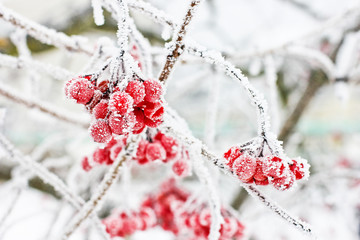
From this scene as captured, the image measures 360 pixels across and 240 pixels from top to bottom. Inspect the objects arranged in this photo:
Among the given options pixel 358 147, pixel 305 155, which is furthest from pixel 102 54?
pixel 358 147

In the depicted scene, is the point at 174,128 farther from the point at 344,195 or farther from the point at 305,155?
the point at 305,155

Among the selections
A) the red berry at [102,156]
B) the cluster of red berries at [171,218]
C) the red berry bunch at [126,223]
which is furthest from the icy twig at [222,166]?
the red berry bunch at [126,223]

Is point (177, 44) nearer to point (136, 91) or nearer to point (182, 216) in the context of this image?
point (136, 91)

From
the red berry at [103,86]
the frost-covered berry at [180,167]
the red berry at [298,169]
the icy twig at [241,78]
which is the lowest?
the red berry at [103,86]

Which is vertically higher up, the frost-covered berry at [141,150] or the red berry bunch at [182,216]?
the red berry bunch at [182,216]

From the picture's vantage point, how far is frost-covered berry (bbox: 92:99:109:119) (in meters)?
0.49

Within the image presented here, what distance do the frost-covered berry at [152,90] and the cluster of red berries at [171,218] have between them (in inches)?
18.1

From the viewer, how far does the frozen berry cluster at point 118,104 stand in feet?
1.50

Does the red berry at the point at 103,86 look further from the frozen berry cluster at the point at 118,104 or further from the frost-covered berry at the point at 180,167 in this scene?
the frost-covered berry at the point at 180,167

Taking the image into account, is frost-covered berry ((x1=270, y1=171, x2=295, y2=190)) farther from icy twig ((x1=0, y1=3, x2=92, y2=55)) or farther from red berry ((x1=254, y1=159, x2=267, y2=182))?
icy twig ((x1=0, y1=3, x2=92, y2=55))

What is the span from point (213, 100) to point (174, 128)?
0.36 m

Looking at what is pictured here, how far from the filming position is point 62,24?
6.96 ft

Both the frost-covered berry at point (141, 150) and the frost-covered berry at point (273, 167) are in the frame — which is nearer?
the frost-covered berry at point (273, 167)

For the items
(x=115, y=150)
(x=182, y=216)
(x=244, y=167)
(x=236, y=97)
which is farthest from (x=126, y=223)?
(x=236, y=97)
